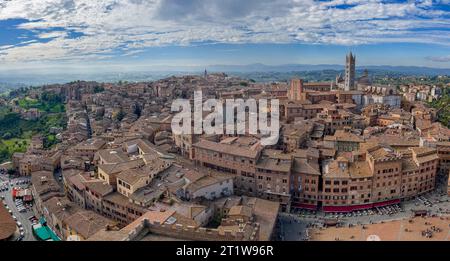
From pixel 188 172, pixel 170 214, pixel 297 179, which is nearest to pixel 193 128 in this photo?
pixel 188 172

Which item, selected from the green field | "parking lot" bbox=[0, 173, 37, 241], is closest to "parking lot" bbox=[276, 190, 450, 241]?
"parking lot" bbox=[0, 173, 37, 241]

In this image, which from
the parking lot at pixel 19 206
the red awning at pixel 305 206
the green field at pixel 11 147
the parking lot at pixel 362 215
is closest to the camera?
the parking lot at pixel 362 215

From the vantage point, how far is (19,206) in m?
24.9

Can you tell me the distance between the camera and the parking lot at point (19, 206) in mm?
21453

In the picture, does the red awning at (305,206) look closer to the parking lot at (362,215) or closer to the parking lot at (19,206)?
the parking lot at (362,215)

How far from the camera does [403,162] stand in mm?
24781

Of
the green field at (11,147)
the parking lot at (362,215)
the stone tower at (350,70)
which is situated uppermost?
the stone tower at (350,70)

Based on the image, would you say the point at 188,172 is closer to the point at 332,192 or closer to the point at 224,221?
the point at 224,221

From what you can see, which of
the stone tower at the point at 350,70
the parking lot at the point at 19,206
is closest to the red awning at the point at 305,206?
the parking lot at the point at 19,206

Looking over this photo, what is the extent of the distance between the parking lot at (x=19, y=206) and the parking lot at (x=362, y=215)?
14.3 m

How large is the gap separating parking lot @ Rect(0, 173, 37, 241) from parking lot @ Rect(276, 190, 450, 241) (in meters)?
14.3

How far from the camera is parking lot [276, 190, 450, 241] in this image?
69.5ft

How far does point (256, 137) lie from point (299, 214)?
7.67m

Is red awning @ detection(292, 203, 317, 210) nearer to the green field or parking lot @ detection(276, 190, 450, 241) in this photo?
parking lot @ detection(276, 190, 450, 241)
